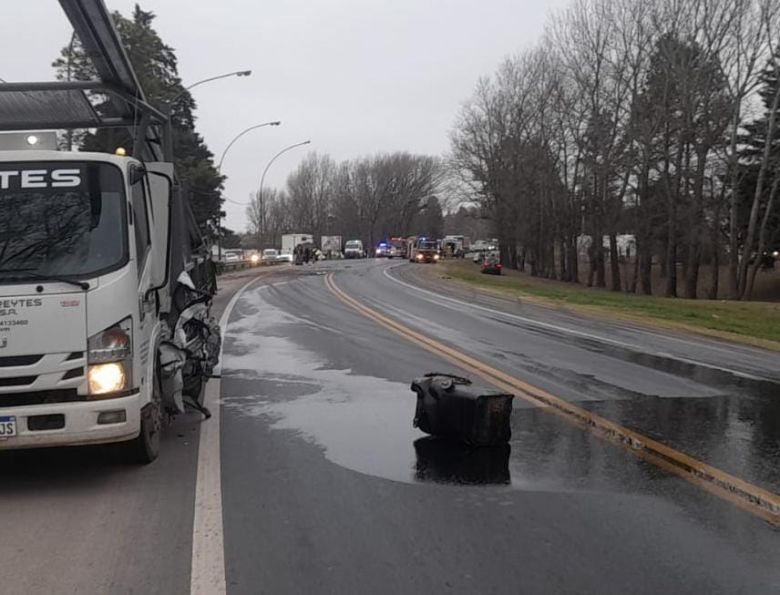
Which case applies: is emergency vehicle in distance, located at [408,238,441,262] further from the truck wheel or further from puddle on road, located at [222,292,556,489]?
the truck wheel

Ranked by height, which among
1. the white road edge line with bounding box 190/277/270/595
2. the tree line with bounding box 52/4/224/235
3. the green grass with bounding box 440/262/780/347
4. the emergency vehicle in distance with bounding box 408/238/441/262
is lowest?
the green grass with bounding box 440/262/780/347

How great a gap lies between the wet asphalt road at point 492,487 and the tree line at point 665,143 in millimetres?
33761

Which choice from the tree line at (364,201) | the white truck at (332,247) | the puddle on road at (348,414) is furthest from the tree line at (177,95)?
the tree line at (364,201)

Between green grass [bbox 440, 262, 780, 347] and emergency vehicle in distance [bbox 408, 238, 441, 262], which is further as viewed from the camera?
emergency vehicle in distance [bbox 408, 238, 441, 262]

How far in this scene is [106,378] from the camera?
539 cm

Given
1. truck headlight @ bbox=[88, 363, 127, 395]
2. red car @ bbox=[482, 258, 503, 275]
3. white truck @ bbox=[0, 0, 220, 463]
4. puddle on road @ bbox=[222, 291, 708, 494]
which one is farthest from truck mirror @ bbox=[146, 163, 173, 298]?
red car @ bbox=[482, 258, 503, 275]

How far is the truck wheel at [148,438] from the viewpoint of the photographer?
5938 millimetres

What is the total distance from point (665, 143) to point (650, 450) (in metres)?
40.8

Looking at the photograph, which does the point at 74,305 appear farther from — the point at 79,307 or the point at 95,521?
the point at 95,521

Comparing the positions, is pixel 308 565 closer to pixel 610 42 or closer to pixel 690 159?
pixel 690 159

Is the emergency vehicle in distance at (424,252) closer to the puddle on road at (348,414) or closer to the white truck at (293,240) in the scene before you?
the white truck at (293,240)

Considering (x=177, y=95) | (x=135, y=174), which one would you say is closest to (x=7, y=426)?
(x=135, y=174)

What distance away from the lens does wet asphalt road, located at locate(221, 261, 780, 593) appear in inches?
159

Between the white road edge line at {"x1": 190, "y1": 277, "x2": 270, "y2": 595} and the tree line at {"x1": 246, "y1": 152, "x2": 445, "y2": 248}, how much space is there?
12475cm
